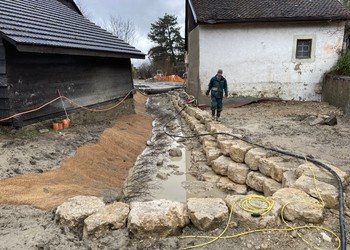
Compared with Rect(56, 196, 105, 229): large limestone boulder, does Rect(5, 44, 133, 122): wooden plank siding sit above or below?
above

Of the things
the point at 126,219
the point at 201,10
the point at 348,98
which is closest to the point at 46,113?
the point at 126,219

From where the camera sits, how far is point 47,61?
22.6ft

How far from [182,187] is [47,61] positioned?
472cm

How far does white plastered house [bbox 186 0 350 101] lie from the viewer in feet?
37.5

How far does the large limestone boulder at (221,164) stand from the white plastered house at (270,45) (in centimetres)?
662

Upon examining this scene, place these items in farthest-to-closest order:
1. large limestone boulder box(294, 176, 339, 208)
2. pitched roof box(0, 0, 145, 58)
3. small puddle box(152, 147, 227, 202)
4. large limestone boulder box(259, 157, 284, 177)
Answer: pitched roof box(0, 0, 145, 58) → small puddle box(152, 147, 227, 202) → large limestone boulder box(259, 157, 284, 177) → large limestone boulder box(294, 176, 339, 208)

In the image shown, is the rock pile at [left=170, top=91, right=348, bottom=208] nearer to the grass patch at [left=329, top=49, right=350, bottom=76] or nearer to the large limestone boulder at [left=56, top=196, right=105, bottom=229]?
the large limestone boulder at [left=56, top=196, right=105, bottom=229]

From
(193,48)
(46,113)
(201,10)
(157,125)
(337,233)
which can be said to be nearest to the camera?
(337,233)

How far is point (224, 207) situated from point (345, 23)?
12.0 metres

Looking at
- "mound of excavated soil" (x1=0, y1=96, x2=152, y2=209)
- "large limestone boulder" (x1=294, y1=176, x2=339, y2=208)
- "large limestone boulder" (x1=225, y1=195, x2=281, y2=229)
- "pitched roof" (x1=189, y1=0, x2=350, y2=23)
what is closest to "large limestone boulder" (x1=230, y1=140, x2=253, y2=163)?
"large limestone boulder" (x1=294, y1=176, x2=339, y2=208)

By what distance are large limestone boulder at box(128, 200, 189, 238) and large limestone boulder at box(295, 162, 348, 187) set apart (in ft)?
6.86

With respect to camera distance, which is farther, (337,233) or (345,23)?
(345,23)

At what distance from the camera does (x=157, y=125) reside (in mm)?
10969

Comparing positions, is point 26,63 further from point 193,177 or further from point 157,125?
point 157,125
